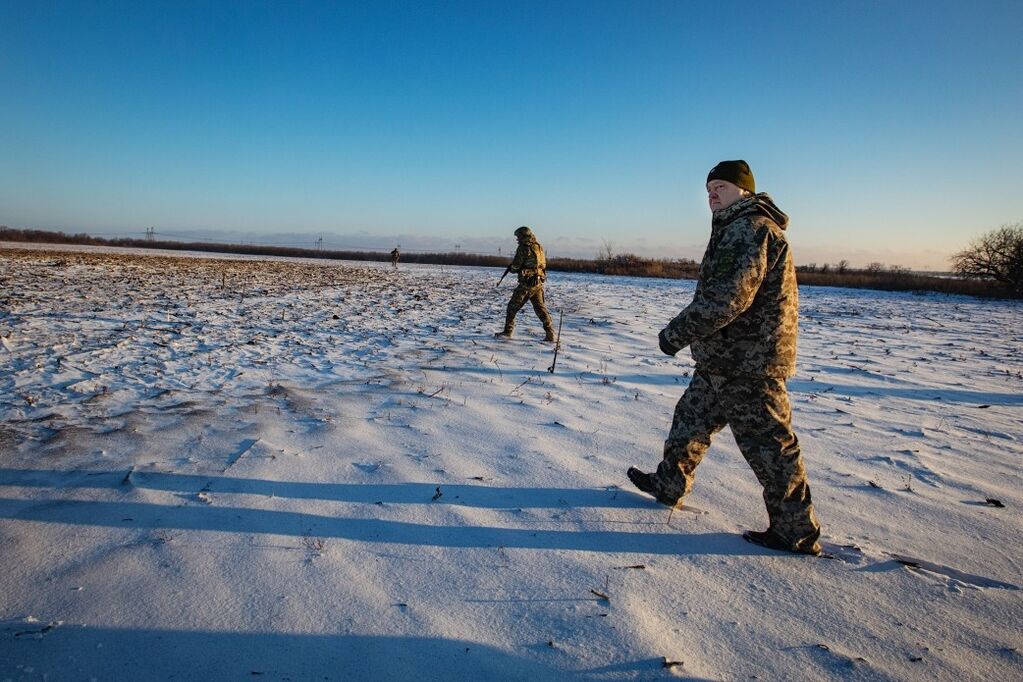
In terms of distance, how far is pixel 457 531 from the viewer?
289 centimetres

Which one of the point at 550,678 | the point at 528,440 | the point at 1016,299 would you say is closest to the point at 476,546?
the point at 550,678

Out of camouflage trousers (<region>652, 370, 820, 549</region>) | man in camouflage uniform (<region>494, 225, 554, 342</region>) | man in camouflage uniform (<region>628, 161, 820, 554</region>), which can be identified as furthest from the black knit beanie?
man in camouflage uniform (<region>494, 225, 554, 342</region>)

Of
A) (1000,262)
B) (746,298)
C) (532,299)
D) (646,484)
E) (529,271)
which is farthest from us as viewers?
(1000,262)

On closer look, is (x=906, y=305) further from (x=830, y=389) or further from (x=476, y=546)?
(x=476, y=546)

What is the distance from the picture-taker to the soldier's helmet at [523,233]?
880cm

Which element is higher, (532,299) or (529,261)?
(529,261)

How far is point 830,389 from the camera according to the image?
6477mm

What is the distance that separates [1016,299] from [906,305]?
10.9 metres

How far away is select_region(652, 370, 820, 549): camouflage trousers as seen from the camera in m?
2.63

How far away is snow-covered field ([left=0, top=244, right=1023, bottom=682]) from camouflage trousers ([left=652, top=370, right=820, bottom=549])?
0.21 m

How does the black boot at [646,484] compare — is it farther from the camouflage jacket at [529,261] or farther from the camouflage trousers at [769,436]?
the camouflage jacket at [529,261]

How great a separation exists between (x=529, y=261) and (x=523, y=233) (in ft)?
1.96

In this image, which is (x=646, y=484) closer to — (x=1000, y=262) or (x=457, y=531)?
(x=457, y=531)

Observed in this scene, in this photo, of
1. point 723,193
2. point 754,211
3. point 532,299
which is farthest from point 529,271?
point 754,211
